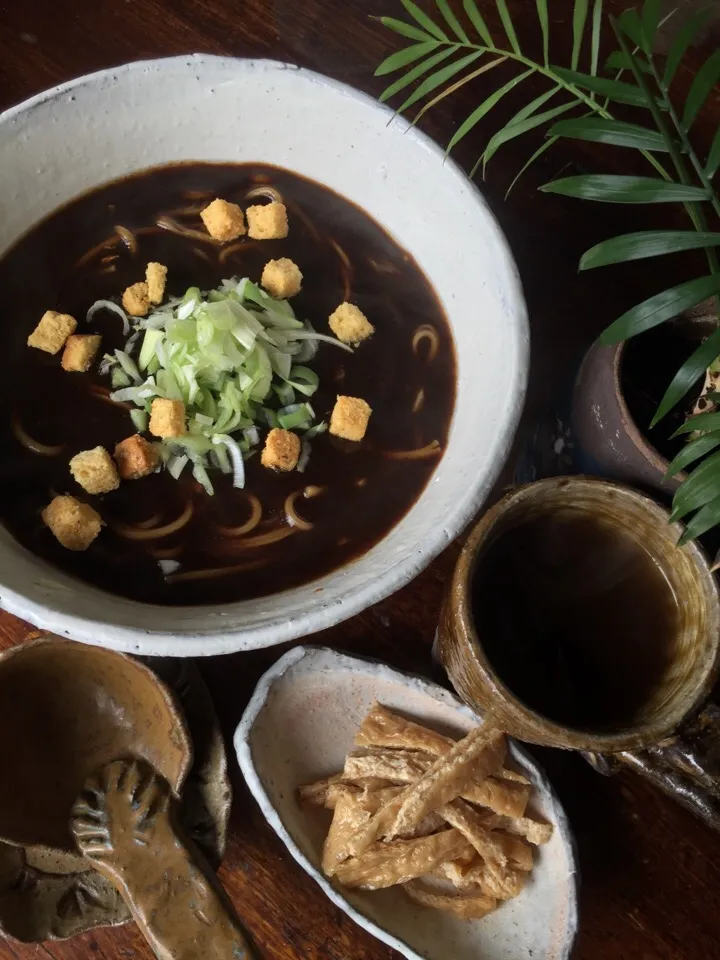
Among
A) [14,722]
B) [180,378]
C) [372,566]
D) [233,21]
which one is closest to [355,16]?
[233,21]

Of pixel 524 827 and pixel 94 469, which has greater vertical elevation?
pixel 94 469

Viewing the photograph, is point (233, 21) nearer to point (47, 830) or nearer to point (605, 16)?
point (605, 16)

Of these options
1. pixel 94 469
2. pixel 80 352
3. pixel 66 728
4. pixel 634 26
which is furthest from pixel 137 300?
pixel 634 26

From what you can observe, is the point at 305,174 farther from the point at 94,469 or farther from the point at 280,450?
the point at 94,469

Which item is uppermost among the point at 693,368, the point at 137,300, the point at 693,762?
the point at 693,368

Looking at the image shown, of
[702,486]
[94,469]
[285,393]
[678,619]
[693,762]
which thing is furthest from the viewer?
[285,393]

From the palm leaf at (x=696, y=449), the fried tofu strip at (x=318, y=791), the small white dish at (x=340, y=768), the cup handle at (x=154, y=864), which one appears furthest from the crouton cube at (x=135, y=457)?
the palm leaf at (x=696, y=449)

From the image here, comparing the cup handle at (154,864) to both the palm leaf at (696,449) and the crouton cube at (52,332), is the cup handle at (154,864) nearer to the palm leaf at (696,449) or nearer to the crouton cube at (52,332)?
the crouton cube at (52,332)
